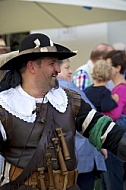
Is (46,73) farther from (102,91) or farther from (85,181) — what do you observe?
(102,91)

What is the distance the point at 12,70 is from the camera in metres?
2.90

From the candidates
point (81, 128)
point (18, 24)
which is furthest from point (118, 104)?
point (18, 24)

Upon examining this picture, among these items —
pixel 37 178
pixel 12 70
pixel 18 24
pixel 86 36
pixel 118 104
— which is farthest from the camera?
pixel 86 36

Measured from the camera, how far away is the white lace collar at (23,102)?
275 centimetres

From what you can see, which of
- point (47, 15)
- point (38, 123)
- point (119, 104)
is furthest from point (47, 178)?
point (47, 15)

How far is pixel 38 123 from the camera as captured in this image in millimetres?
2760

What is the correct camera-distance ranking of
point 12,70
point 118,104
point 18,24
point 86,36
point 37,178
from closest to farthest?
point 37,178, point 12,70, point 118,104, point 18,24, point 86,36

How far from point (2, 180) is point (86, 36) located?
6.27 meters

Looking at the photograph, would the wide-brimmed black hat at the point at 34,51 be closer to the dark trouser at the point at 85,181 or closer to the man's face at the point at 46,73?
the man's face at the point at 46,73

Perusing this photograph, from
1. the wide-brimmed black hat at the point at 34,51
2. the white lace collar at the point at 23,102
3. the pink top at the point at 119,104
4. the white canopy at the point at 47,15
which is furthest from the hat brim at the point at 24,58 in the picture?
the white canopy at the point at 47,15

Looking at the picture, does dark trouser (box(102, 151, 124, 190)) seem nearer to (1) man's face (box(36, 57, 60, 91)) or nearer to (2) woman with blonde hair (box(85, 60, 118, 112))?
(2) woman with blonde hair (box(85, 60, 118, 112))

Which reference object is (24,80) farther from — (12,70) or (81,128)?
(81,128)

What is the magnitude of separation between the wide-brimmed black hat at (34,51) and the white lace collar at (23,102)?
15cm

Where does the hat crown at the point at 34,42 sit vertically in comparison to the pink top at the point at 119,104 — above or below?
above
